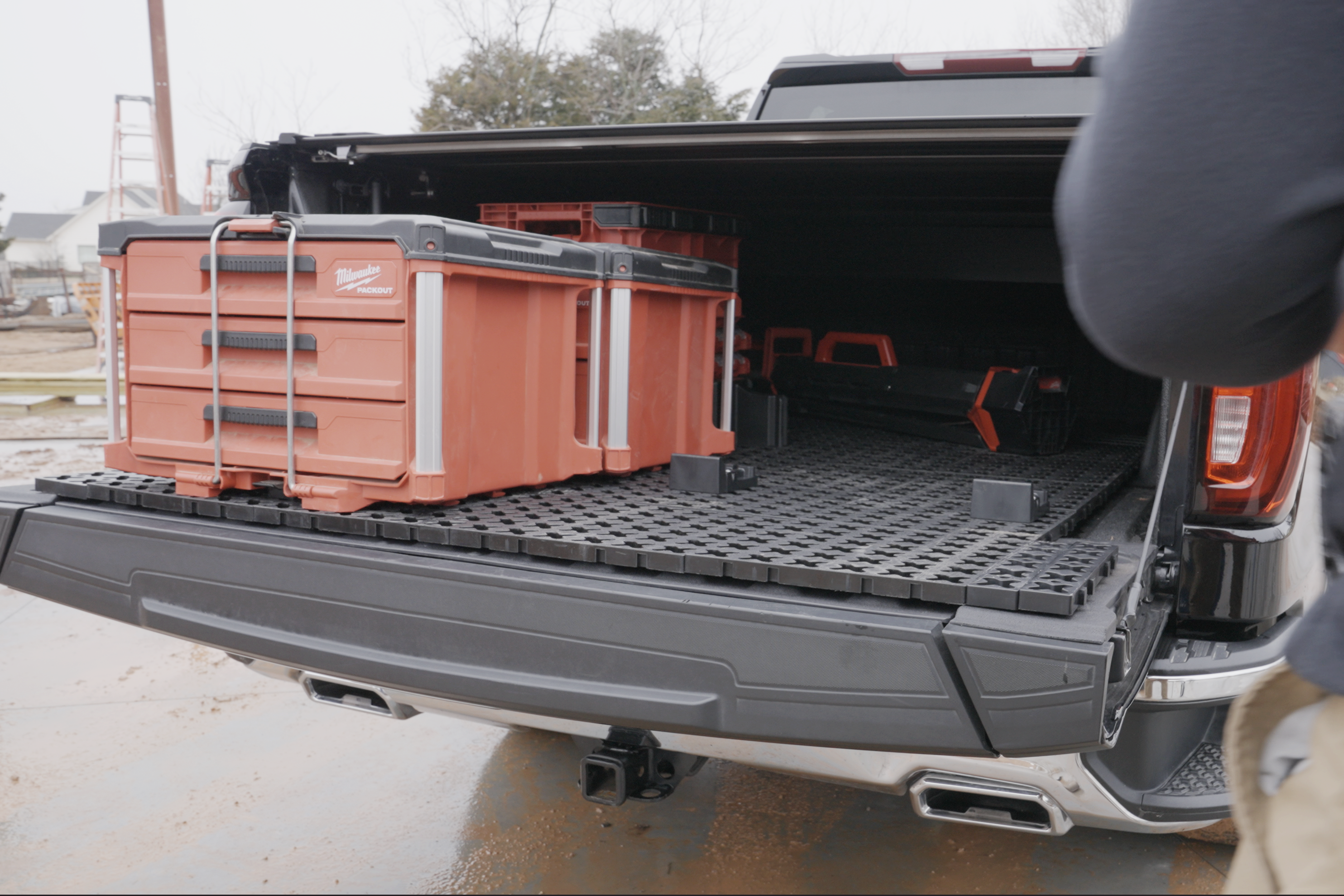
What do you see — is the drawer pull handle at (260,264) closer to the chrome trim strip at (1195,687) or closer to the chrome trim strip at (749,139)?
the chrome trim strip at (749,139)

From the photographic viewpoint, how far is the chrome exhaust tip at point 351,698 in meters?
2.32

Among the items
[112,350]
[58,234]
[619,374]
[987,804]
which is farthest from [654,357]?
[58,234]

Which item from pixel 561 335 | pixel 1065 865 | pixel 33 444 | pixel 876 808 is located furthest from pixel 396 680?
pixel 33 444

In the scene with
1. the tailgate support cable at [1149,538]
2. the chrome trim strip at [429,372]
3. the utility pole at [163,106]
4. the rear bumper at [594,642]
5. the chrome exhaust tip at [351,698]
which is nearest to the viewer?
the rear bumper at [594,642]

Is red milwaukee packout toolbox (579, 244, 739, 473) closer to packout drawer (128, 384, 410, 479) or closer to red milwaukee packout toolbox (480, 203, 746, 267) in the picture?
red milwaukee packout toolbox (480, 203, 746, 267)

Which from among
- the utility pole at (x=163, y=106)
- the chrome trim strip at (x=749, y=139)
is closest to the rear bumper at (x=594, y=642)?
the chrome trim strip at (x=749, y=139)

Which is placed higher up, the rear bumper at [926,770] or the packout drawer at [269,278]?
the packout drawer at [269,278]

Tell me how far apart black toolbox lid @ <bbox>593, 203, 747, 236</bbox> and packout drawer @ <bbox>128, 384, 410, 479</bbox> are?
3.68 ft

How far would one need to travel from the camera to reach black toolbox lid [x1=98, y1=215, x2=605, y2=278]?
2.06m

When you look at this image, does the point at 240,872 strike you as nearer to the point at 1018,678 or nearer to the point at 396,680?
the point at 396,680

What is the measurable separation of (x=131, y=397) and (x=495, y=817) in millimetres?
1466

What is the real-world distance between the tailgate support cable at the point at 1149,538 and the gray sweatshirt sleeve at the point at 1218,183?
3.40 ft

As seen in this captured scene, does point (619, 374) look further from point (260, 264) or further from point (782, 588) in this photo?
point (782, 588)

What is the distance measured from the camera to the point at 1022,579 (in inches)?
66.4
